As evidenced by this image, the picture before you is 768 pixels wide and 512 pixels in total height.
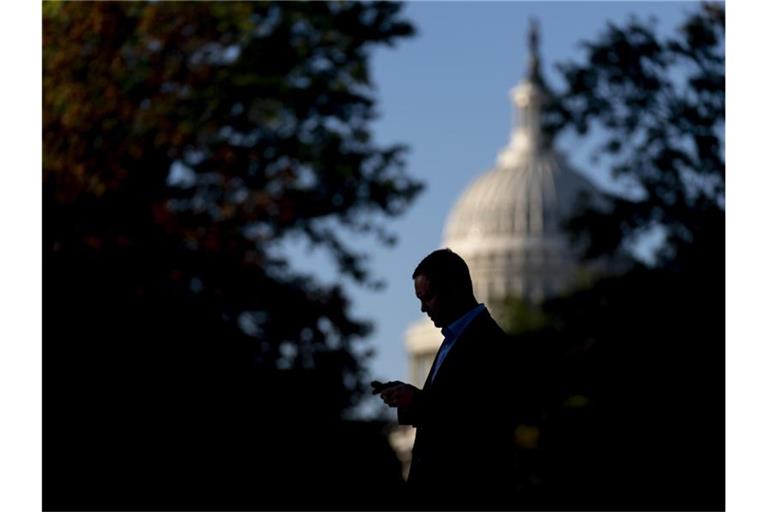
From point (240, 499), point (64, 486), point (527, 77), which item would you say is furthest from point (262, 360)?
point (527, 77)

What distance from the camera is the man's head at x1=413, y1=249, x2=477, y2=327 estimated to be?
5.11 m

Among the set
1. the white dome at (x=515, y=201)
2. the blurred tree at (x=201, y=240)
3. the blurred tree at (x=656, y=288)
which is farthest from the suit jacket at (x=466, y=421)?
the white dome at (x=515, y=201)

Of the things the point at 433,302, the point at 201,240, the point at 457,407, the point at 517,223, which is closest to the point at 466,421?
the point at 457,407

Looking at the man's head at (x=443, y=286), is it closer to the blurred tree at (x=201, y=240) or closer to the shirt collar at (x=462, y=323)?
the shirt collar at (x=462, y=323)

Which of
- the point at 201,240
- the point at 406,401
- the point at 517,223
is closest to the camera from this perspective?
the point at 406,401

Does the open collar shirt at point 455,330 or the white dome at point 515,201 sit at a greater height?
the white dome at point 515,201

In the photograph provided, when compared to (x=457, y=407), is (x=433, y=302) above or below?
above

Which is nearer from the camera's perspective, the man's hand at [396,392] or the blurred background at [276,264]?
the man's hand at [396,392]

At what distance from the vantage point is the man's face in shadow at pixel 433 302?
5129 mm

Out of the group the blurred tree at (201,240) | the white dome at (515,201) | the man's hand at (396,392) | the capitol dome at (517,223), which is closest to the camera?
the man's hand at (396,392)

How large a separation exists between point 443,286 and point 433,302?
5 centimetres

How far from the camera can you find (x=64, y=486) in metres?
23.1

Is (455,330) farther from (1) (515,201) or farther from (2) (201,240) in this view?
(1) (515,201)

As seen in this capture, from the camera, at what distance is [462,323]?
202 inches
